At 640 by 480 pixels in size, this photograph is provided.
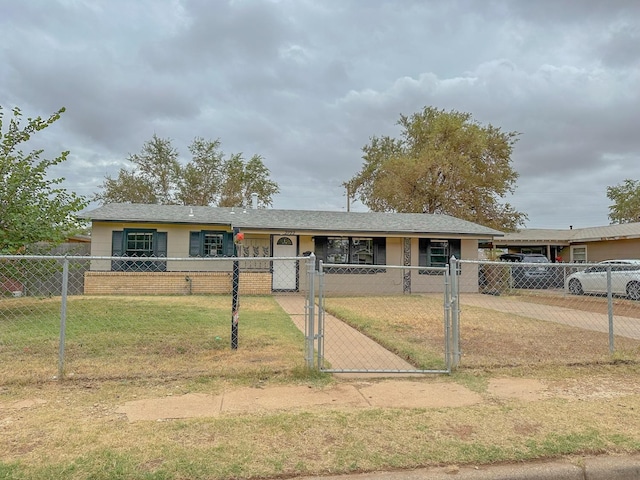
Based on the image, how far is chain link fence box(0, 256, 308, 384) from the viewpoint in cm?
528

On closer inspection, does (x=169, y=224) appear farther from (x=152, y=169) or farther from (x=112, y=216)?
(x=152, y=169)

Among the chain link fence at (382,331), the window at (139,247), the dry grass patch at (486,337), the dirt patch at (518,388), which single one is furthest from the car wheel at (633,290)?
the window at (139,247)

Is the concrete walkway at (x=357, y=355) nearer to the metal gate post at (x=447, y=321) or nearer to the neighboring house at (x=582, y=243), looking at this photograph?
the metal gate post at (x=447, y=321)

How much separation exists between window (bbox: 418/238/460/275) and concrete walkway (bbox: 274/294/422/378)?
958 cm

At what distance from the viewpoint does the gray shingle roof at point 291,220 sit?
16500 millimetres

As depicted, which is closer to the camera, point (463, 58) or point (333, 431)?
point (333, 431)

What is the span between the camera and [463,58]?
14.2 m

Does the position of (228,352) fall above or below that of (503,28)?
below

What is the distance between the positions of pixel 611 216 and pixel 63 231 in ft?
172

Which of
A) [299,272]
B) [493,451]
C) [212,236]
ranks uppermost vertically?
[212,236]

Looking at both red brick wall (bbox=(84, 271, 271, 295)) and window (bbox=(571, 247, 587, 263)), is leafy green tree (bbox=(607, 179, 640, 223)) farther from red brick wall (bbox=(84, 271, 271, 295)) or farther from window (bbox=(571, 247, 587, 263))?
red brick wall (bbox=(84, 271, 271, 295))

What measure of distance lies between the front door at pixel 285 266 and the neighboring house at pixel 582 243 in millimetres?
14015

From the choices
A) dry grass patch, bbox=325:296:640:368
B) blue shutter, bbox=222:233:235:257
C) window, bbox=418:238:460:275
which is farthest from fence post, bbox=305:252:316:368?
window, bbox=418:238:460:275

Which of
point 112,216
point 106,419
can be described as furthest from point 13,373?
point 112,216
